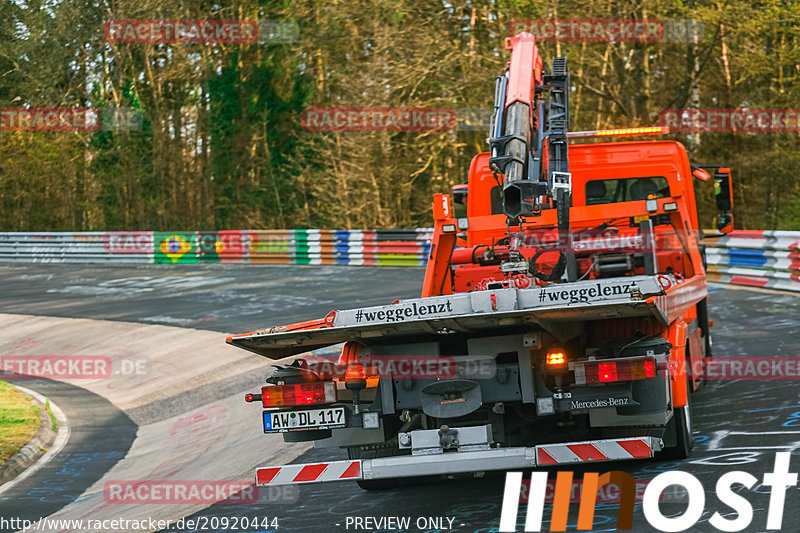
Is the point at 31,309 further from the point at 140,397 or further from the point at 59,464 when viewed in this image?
the point at 59,464

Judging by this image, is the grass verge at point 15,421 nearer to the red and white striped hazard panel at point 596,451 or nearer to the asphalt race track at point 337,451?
the asphalt race track at point 337,451

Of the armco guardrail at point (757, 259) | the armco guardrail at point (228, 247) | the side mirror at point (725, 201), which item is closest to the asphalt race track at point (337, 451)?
the armco guardrail at point (757, 259)

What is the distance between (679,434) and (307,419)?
2625 mm

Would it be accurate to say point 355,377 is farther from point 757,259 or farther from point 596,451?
point 757,259

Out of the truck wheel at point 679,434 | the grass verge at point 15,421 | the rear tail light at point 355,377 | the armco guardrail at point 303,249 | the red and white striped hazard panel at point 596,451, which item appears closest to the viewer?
the red and white striped hazard panel at point 596,451

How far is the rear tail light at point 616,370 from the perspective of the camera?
639cm

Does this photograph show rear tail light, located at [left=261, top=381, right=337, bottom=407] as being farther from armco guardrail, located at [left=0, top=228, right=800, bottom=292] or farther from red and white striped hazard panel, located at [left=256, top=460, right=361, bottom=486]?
armco guardrail, located at [left=0, top=228, right=800, bottom=292]

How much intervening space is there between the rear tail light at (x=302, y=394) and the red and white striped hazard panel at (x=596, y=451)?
1.44 metres

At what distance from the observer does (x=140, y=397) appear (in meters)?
15.2

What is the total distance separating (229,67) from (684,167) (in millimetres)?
34274

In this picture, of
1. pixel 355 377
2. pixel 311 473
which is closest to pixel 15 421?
pixel 311 473

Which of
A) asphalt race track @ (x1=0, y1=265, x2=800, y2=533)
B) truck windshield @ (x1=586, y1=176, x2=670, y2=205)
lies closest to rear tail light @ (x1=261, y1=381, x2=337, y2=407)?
asphalt race track @ (x1=0, y1=265, x2=800, y2=533)

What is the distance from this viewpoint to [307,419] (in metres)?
6.88

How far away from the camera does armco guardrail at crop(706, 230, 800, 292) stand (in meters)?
17.5
